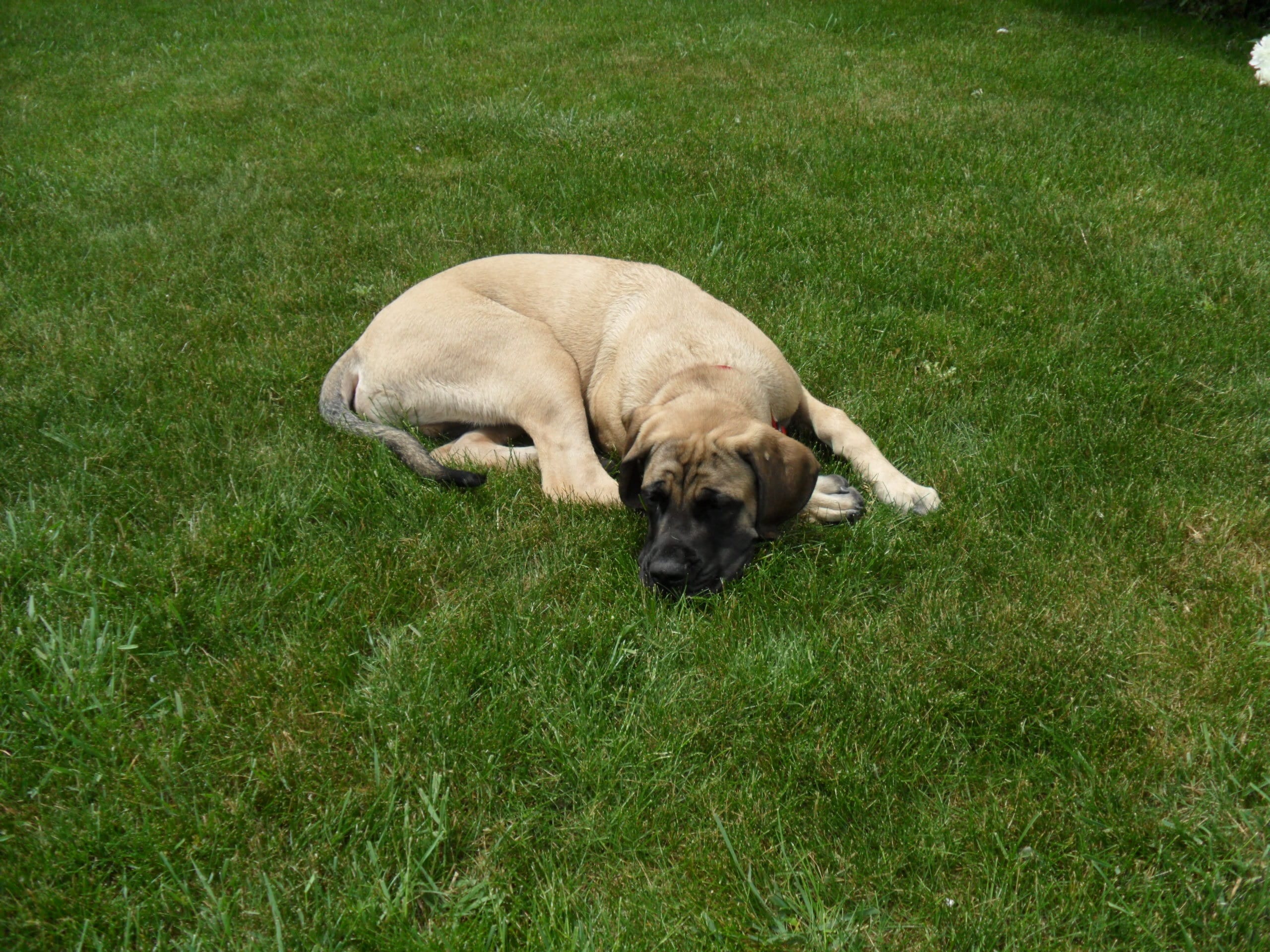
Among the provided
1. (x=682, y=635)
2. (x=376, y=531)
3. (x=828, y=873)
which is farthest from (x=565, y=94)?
(x=828, y=873)

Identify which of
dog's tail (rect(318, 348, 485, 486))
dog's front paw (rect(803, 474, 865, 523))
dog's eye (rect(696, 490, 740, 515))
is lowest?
dog's tail (rect(318, 348, 485, 486))

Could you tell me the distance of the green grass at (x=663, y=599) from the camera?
2.39 m

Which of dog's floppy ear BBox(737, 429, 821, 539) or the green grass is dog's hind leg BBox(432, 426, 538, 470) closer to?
the green grass

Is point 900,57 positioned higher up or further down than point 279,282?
higher up

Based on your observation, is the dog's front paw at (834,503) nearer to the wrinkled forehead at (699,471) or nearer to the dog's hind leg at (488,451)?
the wrinkled forehead at (699,471)

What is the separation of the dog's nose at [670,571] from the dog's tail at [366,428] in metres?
1.05

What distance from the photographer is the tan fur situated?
400cm

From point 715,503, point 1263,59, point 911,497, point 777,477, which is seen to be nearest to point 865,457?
point 911,497

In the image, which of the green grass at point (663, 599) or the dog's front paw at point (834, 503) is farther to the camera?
the dog's front paw at point (834, 503)

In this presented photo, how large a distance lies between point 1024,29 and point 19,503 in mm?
10787

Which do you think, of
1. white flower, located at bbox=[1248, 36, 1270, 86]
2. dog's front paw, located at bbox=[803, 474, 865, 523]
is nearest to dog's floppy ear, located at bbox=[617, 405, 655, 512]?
dog's front paw, located at bbox=[803, 474, 865, 523]

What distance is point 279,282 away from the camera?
5969 mm

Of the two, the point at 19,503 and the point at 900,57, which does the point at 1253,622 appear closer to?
the point at 19,503

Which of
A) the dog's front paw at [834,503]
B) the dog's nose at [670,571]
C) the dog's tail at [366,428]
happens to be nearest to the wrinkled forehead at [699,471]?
the dog's nose at [670,571]
